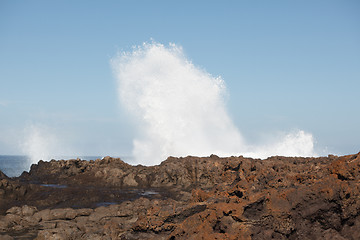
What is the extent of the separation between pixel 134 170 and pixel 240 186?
24263 mm

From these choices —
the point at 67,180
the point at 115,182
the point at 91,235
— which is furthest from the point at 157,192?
the point at 91,235

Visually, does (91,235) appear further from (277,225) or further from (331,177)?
(331,177)

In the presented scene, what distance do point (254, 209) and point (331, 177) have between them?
2.03 meters

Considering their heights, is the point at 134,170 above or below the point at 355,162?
above

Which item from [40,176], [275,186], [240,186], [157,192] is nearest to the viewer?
[275,186]

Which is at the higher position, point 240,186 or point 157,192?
point 157,192

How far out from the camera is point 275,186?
9.34m

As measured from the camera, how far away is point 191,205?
378 inches

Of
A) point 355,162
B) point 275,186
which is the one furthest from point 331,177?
point 275,186

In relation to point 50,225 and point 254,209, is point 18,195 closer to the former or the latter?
point 50,225

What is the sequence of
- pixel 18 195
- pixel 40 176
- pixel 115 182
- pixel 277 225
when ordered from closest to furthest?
pixel 277 225 < pixel 18 195 < pixel 115 182 < pixel 40 176

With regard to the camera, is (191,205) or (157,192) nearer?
(191,205)

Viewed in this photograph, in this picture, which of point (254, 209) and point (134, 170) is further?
point (134, 170)

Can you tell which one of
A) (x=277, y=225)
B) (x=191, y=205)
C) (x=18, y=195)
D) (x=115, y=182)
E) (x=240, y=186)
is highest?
(x=115, y=182)
